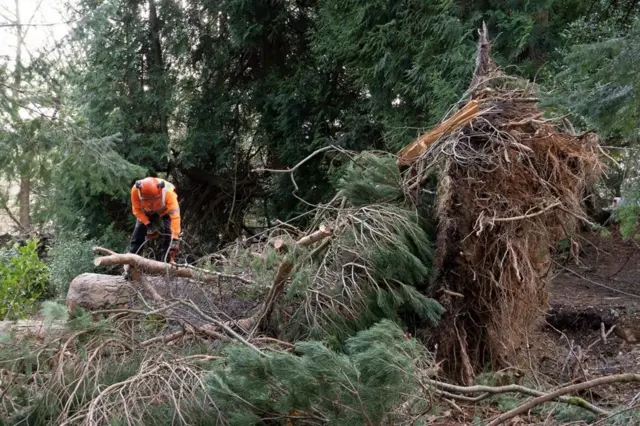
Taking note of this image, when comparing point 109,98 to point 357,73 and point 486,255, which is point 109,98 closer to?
point 357,73

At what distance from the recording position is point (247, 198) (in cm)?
1444

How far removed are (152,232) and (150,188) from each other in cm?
69

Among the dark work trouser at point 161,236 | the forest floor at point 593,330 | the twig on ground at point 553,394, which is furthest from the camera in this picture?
the dark work trouser at point 161,236

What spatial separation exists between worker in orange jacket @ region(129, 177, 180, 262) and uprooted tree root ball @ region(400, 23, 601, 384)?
4028 mm

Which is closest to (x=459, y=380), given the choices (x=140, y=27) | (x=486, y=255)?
(x=486, y=255)

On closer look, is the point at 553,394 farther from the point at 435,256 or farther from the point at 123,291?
the point at 123,291

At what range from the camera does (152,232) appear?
29.4 feet

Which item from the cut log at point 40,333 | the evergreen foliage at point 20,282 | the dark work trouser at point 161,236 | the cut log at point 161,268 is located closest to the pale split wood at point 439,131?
the cut log at point 161,268

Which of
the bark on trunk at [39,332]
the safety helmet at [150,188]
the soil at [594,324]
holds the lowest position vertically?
the soil at [594,324]

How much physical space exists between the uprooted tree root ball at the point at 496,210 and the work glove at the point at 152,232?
4.46m

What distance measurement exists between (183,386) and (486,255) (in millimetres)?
2923

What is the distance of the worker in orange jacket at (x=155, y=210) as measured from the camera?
28.4ft

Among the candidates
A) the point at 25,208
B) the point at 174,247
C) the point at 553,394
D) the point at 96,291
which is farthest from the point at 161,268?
the point at 25,208

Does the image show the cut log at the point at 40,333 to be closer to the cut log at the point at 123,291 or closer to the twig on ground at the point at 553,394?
the cut log at the point at 123,291
